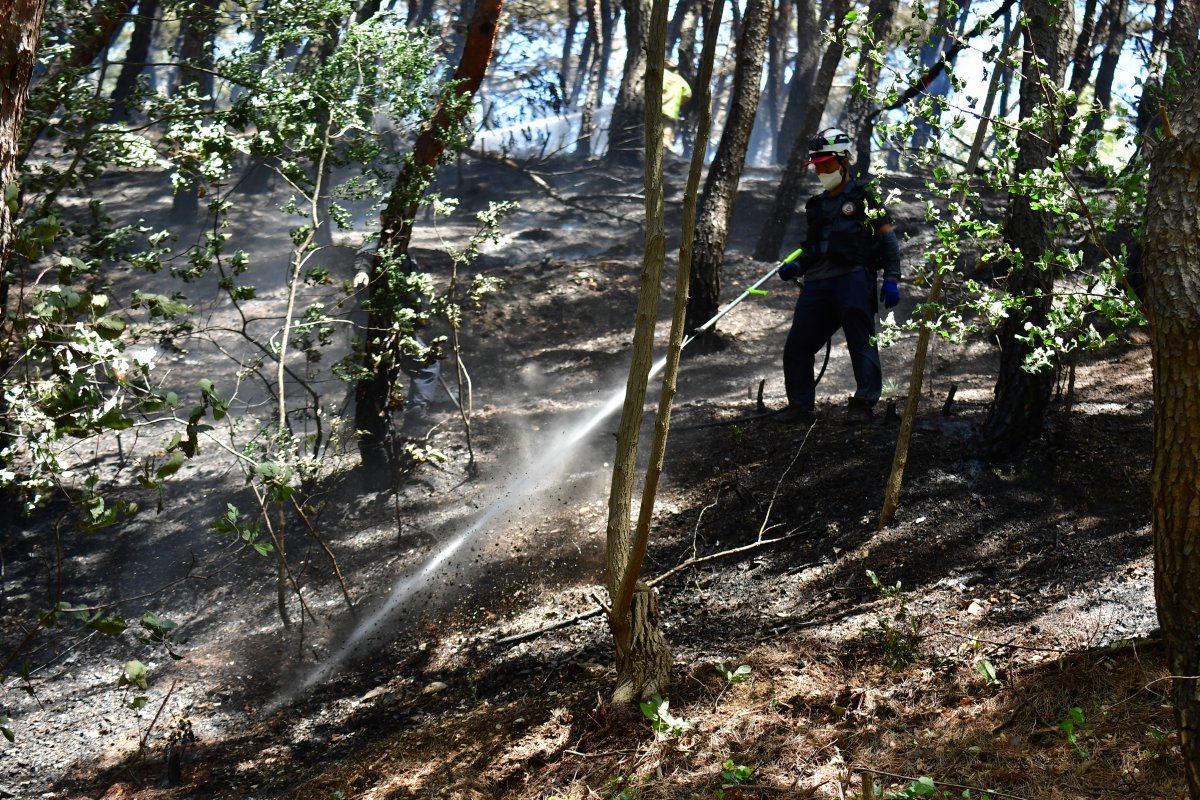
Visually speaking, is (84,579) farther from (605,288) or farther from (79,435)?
(605,288)

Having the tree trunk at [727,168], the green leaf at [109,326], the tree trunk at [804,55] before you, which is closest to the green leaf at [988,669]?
the green leaf at [109,326]

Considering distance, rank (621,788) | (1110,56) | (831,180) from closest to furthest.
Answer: (621,788) < (831,180) < (1110,56)

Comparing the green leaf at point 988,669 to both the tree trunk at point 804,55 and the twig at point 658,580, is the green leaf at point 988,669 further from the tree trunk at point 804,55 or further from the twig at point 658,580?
the tree trunk at point 804,55

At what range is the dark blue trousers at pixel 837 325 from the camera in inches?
263

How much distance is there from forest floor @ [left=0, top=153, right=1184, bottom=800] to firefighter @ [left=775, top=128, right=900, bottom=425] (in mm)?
490

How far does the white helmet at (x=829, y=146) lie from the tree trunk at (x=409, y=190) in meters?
2.54

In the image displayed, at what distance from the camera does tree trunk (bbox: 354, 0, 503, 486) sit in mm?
6965

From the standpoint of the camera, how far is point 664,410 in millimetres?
3510

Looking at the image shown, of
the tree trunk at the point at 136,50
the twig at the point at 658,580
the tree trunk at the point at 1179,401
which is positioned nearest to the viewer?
the tree trunk at the point at 1179,401

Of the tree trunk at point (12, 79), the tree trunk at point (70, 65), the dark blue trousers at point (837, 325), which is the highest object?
the tree trunk at point (70, 65)

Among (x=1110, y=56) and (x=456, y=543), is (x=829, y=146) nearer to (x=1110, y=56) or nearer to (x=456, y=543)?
(x=456, y=543)

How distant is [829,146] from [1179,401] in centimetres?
433

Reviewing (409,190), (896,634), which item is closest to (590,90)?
(409,190)

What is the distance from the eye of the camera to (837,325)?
22.9 feet
